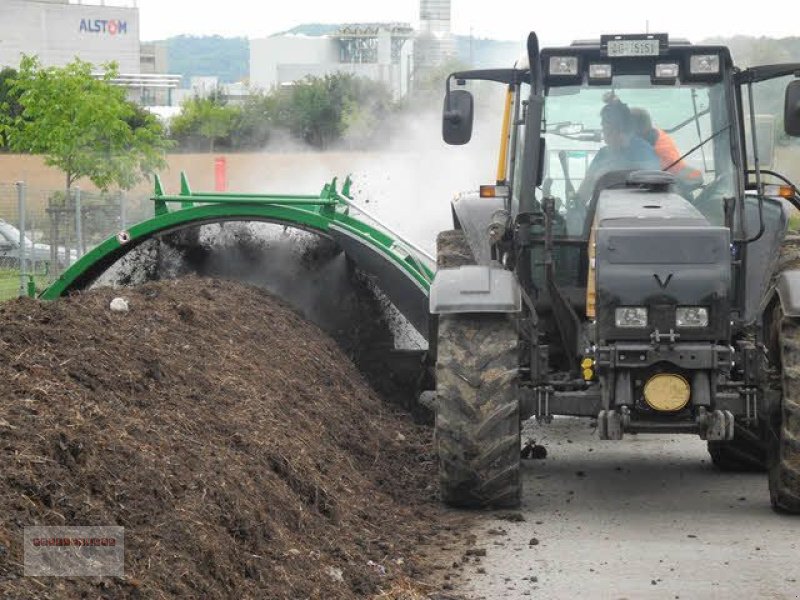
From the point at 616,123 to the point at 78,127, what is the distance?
52.9 ft

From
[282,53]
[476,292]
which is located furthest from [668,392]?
[282,53]

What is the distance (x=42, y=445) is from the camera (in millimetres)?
6480

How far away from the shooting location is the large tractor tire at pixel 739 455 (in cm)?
1089

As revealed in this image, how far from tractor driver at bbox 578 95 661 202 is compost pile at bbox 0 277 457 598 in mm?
2254

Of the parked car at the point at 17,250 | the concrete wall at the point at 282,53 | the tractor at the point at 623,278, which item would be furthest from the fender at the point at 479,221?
the concrete wall at the point at 282,53

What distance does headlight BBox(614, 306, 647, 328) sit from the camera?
9.21 m

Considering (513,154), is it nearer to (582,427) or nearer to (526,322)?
(526,322)

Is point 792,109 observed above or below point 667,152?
above

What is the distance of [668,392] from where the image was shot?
9.16 metres

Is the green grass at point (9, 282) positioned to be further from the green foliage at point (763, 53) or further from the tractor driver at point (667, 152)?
the green foliage at point (763, 53)

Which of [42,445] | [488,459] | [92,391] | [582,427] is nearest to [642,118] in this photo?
[488,459]

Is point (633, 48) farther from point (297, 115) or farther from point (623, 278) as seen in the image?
point (297, 115)

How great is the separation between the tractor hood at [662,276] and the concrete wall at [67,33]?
70.9 meters

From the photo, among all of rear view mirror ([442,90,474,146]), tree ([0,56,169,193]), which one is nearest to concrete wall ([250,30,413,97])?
tree ([0,56,169,193])
